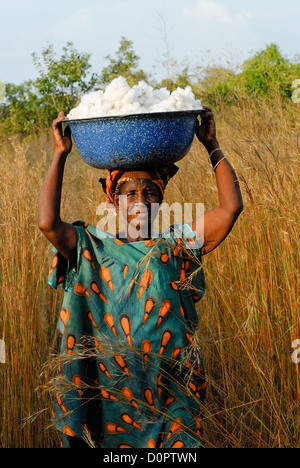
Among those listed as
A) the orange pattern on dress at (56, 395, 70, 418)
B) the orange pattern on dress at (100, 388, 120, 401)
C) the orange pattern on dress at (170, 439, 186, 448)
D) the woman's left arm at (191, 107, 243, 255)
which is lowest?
the orange pattern on dress at (170, 439, 186, 448)

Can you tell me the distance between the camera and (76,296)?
204cm

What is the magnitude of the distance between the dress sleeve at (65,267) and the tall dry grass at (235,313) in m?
0.54

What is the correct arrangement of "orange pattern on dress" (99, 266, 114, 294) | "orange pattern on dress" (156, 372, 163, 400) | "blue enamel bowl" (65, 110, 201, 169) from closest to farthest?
"blue enamel bowl" (65, 110, 201, 169), "orange pattern on dress" (156, 372, 163, 400), "orange pattern on dress" (99, 266, 114, 294)

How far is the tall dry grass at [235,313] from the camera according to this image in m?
2.12

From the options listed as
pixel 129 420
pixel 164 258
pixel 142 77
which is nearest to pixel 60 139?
pixel 164 258

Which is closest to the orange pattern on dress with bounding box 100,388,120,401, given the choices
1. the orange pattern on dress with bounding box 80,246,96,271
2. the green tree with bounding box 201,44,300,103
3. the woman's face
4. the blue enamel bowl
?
the orange pattern on dress with bounding box 80,246,96,271

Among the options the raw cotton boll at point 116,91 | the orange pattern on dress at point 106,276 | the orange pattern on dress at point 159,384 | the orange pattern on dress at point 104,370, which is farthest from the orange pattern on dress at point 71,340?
the raw cotton boll at point 116,91

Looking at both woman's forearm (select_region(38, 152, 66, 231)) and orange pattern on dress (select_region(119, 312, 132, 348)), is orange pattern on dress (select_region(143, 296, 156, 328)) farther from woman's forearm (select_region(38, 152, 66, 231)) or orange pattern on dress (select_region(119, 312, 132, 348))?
woman's forearm (select_region(38, 152, 66, 231))

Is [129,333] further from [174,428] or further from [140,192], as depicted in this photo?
[140,192]

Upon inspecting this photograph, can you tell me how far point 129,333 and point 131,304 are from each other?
0.10m

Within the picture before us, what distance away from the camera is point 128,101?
1.81 m

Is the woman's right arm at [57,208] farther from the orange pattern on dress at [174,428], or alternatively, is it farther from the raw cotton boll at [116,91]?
the orange pattern on dress at [174,428]

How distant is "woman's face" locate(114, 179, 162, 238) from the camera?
205 cm
